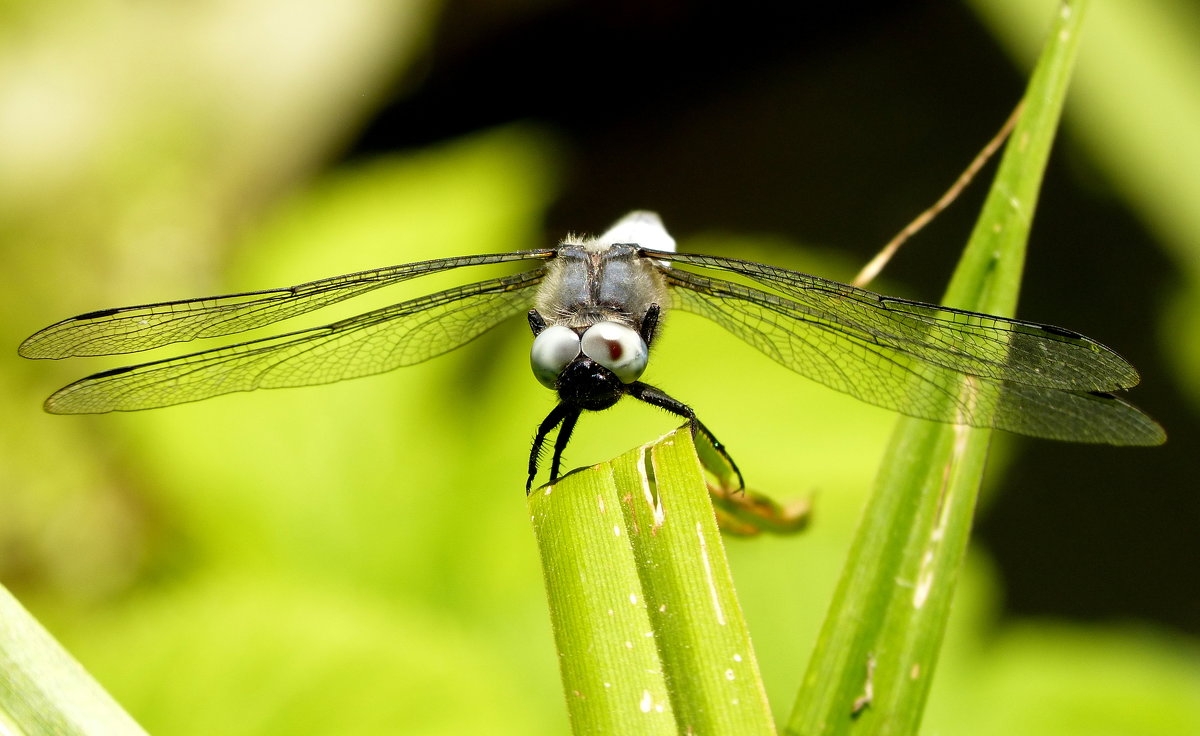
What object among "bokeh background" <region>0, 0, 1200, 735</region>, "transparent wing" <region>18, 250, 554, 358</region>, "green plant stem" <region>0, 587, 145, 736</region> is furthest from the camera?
"bokeh background" <region>0, 0, 1200, 735</region>

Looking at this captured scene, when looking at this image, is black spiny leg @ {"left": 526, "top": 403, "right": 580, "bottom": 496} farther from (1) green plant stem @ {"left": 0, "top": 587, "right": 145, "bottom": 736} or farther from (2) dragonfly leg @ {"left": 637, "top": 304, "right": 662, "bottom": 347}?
(1) green plant stem @ {"left": 0, "top": 587, "right": 145, "bottom": 736}

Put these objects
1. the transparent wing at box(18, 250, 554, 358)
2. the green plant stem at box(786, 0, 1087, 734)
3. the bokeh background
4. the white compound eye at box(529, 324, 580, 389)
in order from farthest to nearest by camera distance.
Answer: the bokeh background, the transparent wing at box(18, 250, 554, 358), the white compound eye at box(529, 324, 580, 389), the green plant stem at box(786, 0, 1087, 734)

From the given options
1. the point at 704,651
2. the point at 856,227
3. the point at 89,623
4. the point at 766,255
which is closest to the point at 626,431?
the point at 766,255

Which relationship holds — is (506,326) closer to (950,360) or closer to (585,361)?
(585,361)

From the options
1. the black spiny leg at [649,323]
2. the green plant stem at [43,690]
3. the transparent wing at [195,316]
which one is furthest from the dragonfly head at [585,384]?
the green plant stem at [43,690]

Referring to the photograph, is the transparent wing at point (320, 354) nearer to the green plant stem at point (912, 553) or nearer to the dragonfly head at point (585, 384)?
the dragonfly head at point (585, 384)

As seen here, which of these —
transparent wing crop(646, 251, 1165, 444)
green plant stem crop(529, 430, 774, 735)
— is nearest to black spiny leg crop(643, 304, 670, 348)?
transparent wing crop(646, 251, 1165, 444)

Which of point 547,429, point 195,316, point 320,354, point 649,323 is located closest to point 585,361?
point 547,429
